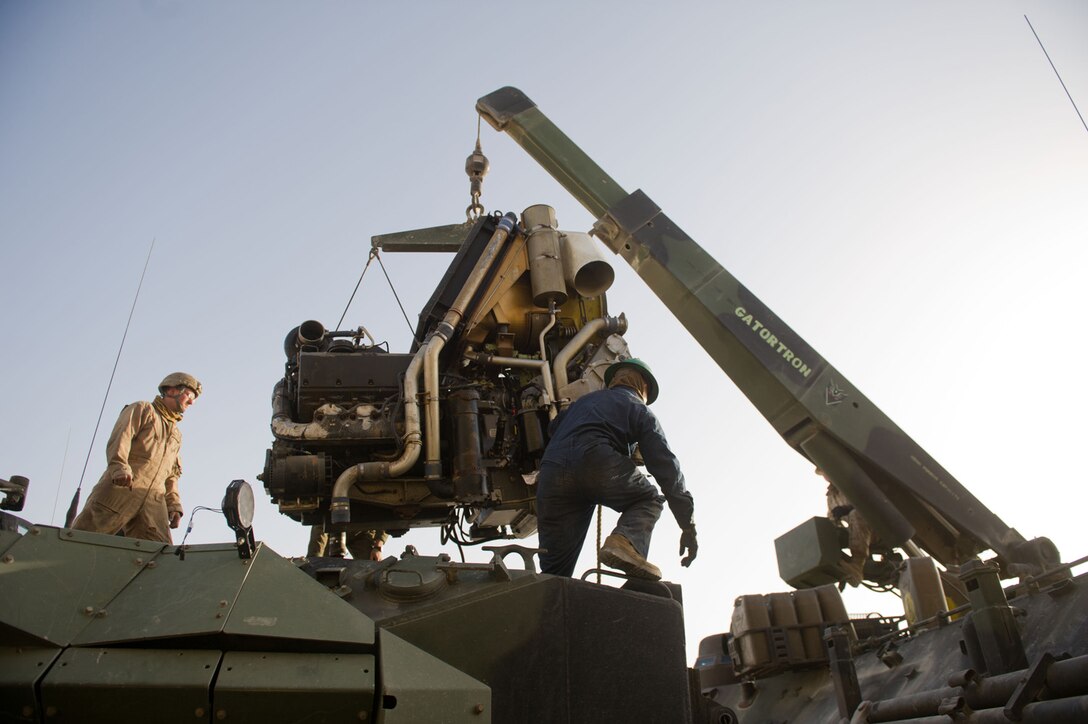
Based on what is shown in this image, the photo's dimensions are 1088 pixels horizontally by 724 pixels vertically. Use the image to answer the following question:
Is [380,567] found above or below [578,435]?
below

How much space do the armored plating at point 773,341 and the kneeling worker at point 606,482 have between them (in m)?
2.59

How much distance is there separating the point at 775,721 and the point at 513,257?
16.5ft

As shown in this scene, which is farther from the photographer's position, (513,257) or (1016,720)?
(513,257)

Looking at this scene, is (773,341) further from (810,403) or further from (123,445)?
(123,445)

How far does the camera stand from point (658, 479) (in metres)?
5.25

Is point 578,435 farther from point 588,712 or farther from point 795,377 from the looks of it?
point 795,377

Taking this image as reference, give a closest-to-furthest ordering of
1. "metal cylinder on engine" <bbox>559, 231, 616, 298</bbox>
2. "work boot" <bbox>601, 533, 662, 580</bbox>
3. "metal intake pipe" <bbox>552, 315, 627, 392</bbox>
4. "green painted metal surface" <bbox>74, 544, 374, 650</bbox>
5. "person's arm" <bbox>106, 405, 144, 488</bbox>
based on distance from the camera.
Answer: "green painted metal surface" <bbox>74, 544, 374, 650</bbox> < "work boot" <bbox>601, 533, 662, 580</bbox> < "person's arm" <bbox>106, 405, 144, 488</bbox> < "metal intake pipe" <bbox>552, 315, 627, 392</bbox> < "metal cylinder on engine" <bbox>559, 231, 616, 298</bbox>

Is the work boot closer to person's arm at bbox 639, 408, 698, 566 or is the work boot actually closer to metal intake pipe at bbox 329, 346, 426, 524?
person's arm at bbox 639, 408, 698, 566

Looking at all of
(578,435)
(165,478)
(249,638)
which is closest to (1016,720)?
(578,435)

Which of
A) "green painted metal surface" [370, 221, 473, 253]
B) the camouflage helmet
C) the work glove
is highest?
"green painted metal surface" [370, 221, 473, 253]

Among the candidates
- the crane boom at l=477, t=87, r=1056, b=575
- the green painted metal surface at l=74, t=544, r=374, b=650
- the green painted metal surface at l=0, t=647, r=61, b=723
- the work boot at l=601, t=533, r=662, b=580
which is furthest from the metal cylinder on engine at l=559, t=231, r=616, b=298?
the green painted metal surface at l=0, t=647, r=61, b=723

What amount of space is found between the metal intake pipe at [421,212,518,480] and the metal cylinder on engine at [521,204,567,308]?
0.24m

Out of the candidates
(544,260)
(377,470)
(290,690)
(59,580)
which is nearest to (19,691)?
(59,580)

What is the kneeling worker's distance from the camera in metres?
5.06
